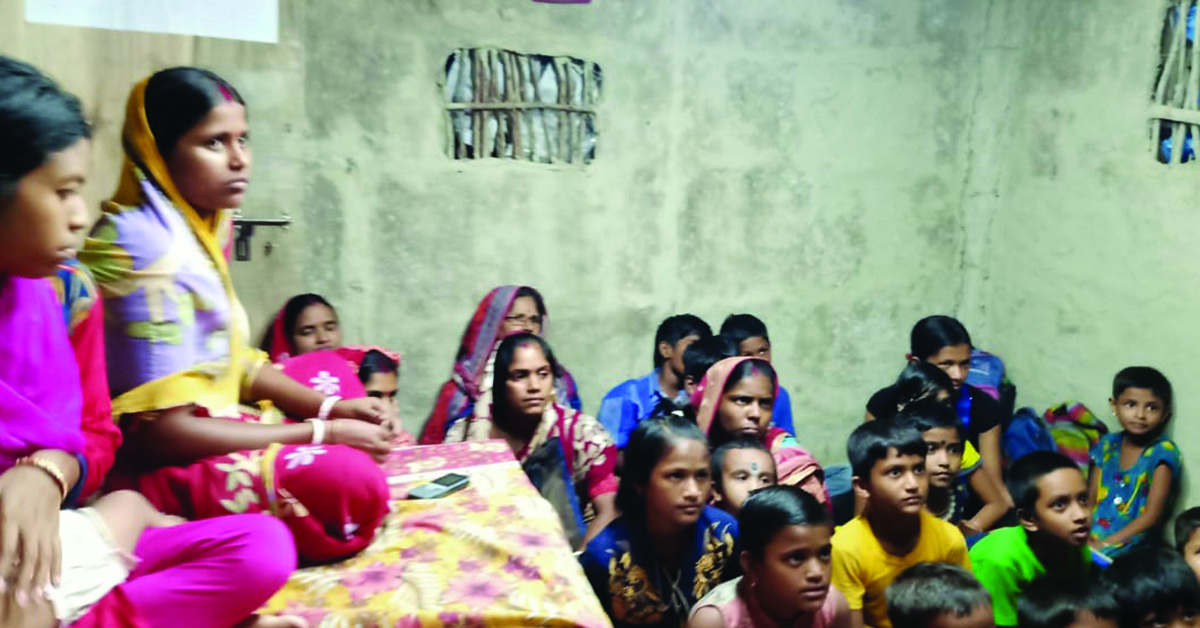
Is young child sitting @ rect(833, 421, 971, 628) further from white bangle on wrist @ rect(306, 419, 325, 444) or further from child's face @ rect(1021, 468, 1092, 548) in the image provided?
white bangle on wrist @ rect(306, 419, 325, 444)

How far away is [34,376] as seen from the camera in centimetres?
150

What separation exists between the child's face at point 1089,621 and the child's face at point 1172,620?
0.27 metres

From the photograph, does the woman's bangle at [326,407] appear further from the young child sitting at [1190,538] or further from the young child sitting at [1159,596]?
the young child sitting at [1190,538]

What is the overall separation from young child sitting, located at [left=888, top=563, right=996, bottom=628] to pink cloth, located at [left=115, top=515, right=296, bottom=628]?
5.15 feet

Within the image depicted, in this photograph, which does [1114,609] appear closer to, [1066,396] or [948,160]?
[1066,396]

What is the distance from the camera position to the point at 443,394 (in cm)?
399

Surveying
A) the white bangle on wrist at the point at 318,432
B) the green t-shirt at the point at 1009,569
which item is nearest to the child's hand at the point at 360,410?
the white bangle on wrist at the point at 318,432

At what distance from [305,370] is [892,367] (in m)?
3.38

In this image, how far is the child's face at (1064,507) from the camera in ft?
9.65

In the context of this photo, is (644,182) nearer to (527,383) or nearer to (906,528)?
(527,383)

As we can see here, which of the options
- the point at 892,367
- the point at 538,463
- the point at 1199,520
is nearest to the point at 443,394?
the point at 538,463

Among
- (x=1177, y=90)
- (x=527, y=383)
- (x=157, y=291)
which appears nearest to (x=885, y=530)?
(x=527, y=383)

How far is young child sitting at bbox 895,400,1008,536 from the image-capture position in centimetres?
337

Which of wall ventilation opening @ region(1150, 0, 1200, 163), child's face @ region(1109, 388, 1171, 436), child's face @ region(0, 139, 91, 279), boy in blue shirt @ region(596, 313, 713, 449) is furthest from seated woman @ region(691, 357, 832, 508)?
child's face @ region(0, 139, 91, 279)
